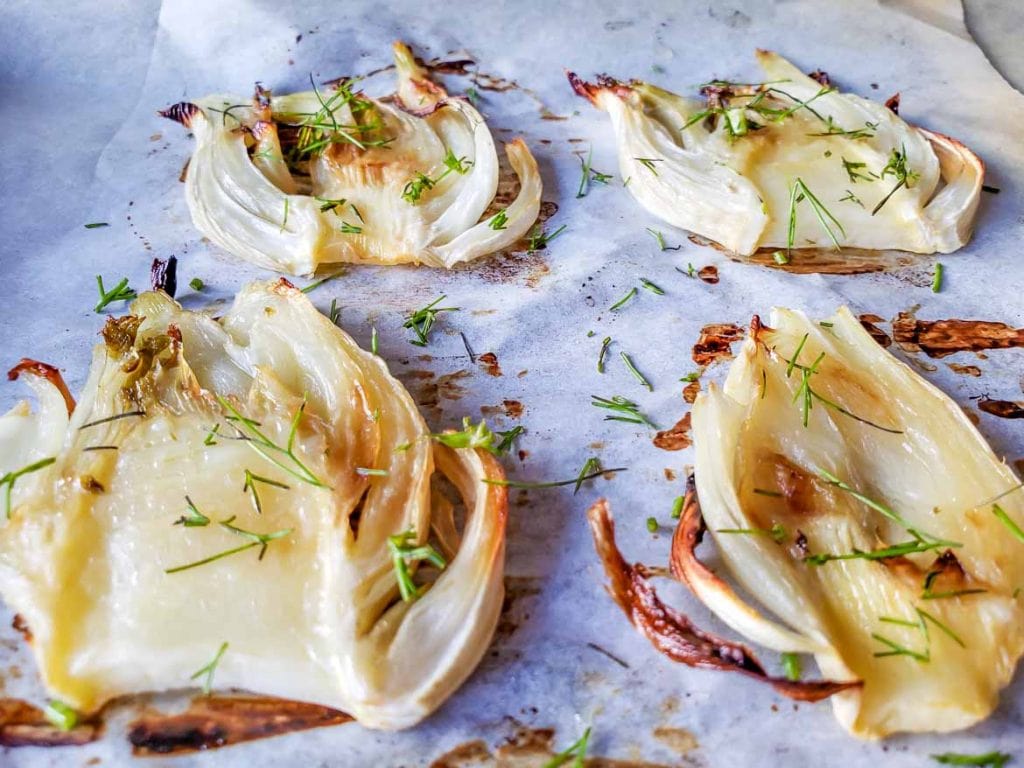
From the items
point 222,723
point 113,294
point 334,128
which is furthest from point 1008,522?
point 113,294

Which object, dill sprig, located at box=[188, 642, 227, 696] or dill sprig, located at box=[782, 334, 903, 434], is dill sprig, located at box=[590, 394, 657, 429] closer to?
dill sprig, located at box=[782, 334, 903, 434]

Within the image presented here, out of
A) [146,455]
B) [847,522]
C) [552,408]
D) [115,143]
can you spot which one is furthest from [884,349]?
[115,143]

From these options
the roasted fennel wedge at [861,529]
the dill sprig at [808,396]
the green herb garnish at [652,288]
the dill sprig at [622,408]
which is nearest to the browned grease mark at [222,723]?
the roasted fennel wedge at [861,529]

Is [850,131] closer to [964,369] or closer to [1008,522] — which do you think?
[964,369]

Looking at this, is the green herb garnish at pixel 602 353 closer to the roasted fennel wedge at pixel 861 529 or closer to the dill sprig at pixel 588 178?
the roasted fennel wedge at pixel 861 529

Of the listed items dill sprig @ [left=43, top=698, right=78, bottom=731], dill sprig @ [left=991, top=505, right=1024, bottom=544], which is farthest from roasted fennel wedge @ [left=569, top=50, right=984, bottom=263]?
dill sprig @ [left=43, top=698, right=78, bottom=731]

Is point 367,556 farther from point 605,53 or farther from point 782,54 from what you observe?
point 782,54
